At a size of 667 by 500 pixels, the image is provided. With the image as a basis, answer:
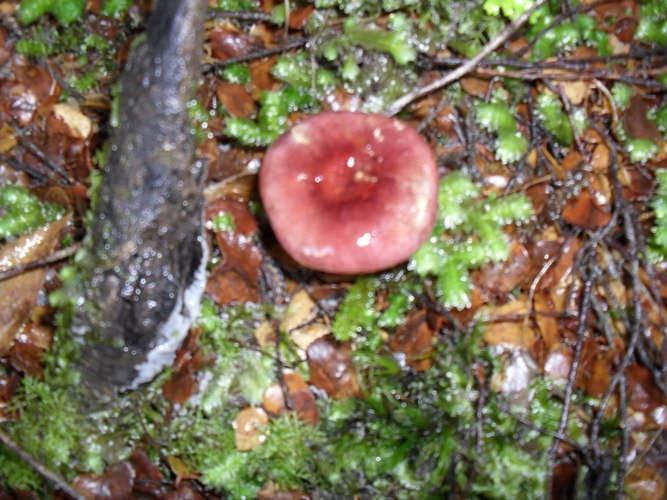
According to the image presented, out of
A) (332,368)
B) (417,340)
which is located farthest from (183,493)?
(417,340)

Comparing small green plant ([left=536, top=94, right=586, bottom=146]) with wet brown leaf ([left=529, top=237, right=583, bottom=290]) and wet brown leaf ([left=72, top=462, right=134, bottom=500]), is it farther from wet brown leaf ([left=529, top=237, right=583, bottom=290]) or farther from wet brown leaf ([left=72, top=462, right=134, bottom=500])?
wet brown leaf ([left=72, top=462, right=134, bottom=500])

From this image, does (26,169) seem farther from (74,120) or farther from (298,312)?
(298,312)

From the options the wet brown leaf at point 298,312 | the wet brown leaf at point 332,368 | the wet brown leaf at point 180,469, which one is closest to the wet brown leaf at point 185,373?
the wet brown leaf at point 180,469

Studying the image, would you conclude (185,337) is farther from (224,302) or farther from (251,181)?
(251,181)

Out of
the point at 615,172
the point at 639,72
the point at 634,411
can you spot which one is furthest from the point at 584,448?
the point at 639,72

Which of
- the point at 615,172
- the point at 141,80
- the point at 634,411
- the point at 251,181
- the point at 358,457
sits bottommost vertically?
the point at 634,411

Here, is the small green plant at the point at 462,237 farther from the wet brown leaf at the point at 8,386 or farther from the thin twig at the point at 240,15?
the wet brown leaf at the point at 8,386
